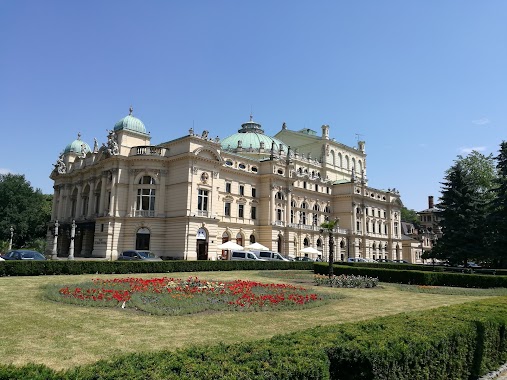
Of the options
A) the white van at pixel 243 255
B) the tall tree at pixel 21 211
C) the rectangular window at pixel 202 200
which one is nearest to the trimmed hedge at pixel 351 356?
the white van at pixel 243 255

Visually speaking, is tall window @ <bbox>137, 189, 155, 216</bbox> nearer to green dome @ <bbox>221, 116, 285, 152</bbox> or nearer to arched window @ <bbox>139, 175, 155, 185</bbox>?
arched window @ <bbox>139, 175, 155, 185</bbox>

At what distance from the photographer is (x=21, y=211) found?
83.6 metres

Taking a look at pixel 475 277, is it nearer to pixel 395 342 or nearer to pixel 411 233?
pixel 395 342

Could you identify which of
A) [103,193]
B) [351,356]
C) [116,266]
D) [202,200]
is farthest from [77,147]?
[351,356]

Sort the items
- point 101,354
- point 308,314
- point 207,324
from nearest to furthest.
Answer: point 101,354, point 207,324, point 308,314

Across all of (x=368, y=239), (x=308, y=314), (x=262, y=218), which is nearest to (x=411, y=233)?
(x=368, y=239)

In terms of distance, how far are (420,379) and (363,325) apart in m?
1.43

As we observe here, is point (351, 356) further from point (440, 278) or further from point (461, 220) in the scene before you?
point (461, 220)

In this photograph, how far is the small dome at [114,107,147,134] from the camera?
56906 millimetres

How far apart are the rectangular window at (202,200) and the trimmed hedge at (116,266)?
13852 millimetres

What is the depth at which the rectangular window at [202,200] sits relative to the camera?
5438 centimetres

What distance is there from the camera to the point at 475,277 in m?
31.1

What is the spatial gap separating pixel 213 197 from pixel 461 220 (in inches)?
1300

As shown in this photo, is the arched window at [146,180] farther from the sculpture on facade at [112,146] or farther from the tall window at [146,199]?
the sculpture on facade at [112,146]
